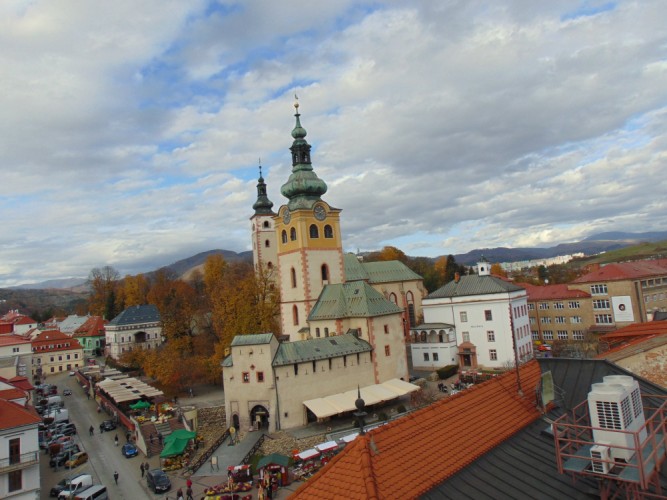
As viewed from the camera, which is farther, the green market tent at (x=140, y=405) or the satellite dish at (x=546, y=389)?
the green market tent at (x=140, y=405)

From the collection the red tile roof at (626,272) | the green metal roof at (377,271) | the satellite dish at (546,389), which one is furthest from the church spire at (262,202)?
the satellite dish at (546,389)

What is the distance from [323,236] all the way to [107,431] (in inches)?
946

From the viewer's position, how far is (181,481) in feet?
85.3

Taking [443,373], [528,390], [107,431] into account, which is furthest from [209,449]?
[528,390]

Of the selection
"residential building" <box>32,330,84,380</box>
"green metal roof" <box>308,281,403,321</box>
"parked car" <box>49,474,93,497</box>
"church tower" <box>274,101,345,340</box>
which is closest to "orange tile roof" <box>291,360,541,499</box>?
"parked car" <box>49,474,93,497</box>

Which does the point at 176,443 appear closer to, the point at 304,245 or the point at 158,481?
the point at 158,481

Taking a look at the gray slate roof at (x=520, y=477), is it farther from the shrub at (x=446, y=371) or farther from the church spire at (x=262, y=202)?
the church spire at (x=262, y=202)

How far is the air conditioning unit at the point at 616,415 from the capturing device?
8070 mm

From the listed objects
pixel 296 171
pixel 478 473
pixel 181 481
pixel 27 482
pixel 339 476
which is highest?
pixel 296 171

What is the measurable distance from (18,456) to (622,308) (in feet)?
181

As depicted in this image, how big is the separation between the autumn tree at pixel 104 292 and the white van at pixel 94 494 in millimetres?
66644

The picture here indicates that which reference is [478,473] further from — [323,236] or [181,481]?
[323,236]

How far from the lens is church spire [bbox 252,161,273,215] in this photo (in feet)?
222

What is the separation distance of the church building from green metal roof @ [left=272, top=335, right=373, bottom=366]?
0.07 m
